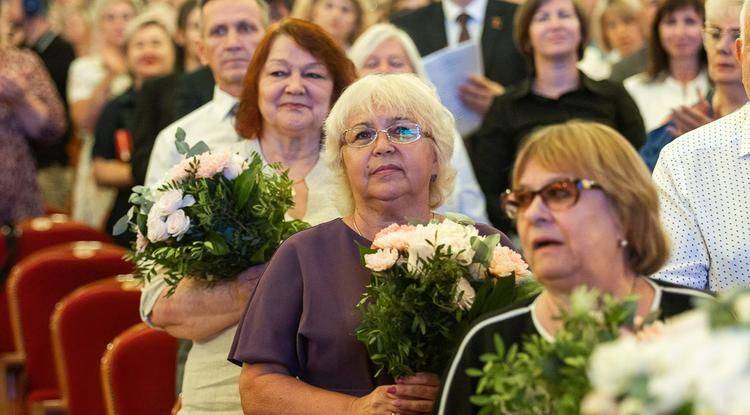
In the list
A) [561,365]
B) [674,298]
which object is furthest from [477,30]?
[561,365]

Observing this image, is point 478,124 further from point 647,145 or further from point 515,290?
point 515,290

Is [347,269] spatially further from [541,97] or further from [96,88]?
[96,88]

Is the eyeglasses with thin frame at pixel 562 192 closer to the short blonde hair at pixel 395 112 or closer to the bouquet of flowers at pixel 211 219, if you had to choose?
the short blonde hair at pixel 395 112

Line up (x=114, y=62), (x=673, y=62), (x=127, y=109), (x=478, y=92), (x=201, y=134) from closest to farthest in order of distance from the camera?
1. (x=201, y=134)
2. (x=673, y=62)
3. (x=478, y=92)
4. (x=127, y=109)
5. (x=114, y=62)

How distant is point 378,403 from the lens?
317cm

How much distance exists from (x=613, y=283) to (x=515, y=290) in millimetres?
503

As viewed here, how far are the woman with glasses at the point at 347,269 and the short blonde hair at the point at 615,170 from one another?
2.20 feet

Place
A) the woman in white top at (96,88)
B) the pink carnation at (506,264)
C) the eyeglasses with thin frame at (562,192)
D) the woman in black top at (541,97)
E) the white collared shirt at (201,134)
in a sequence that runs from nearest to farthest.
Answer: the eyeglasses with thin frame at (562,192), the pink carnation at (506,264), the white collared shirt at (201,134), the woman in black top at (541,97), the woman in white top at (96,88)

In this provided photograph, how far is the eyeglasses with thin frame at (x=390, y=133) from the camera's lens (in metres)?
3.58

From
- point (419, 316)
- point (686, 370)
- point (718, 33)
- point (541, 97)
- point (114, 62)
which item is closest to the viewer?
point (686, 370)

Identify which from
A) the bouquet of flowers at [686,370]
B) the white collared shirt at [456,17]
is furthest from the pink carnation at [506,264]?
the white collared shirt at [456,17]

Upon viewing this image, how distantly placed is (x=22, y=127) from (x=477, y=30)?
259cm

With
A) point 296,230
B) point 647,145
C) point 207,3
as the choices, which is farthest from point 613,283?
point 207,3

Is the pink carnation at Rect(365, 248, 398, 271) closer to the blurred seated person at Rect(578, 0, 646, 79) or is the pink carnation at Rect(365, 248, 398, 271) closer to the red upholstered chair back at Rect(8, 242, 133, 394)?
the red upholstered chair back at Rect(8, 242, 133, 394)
